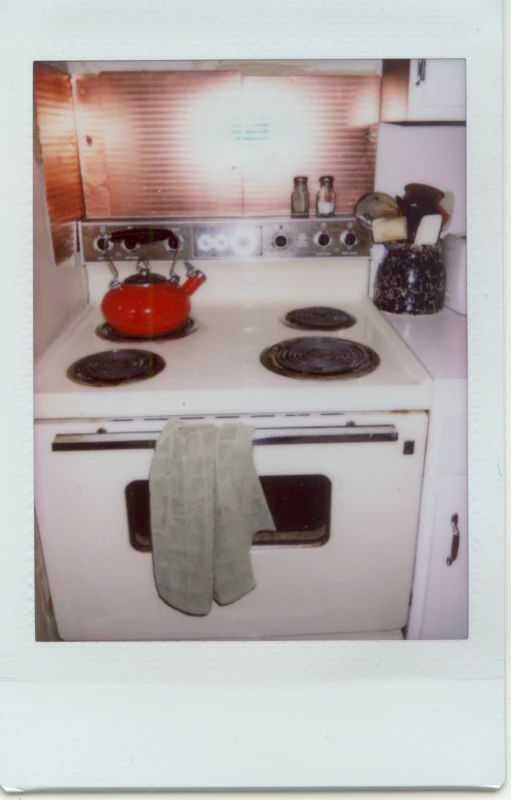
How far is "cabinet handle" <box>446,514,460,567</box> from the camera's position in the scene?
105 centimetres

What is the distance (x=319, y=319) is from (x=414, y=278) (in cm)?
22

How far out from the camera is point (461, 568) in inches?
42.2

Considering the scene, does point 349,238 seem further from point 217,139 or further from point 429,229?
point 217,139

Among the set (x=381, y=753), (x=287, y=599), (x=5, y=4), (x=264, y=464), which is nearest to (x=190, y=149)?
(x=5, y=4)

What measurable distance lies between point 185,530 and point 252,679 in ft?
0.84

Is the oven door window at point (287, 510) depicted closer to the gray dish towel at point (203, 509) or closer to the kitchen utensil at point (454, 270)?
the gray dish towel at point (203, 509)

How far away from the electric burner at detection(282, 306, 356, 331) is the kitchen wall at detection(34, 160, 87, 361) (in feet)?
1.53

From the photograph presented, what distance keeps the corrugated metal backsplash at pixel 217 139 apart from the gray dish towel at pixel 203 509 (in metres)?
0.70

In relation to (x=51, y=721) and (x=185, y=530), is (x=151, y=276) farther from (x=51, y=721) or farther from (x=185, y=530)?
(x=51, y=721)

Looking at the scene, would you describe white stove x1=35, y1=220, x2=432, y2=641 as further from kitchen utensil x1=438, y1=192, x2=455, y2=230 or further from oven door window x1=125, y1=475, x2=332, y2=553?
kitchen utensil x1=438, y1=192, x2=455, y2=230

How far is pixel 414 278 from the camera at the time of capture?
48.6 inches

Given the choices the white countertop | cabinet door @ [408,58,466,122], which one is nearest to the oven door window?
the white countertop

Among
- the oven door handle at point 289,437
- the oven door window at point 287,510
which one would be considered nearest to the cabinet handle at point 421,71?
the oven door handle at point 289,437

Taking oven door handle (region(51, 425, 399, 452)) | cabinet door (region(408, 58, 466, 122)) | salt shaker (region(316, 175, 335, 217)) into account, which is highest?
cabinet door (region(408, 58, 466, 122))
